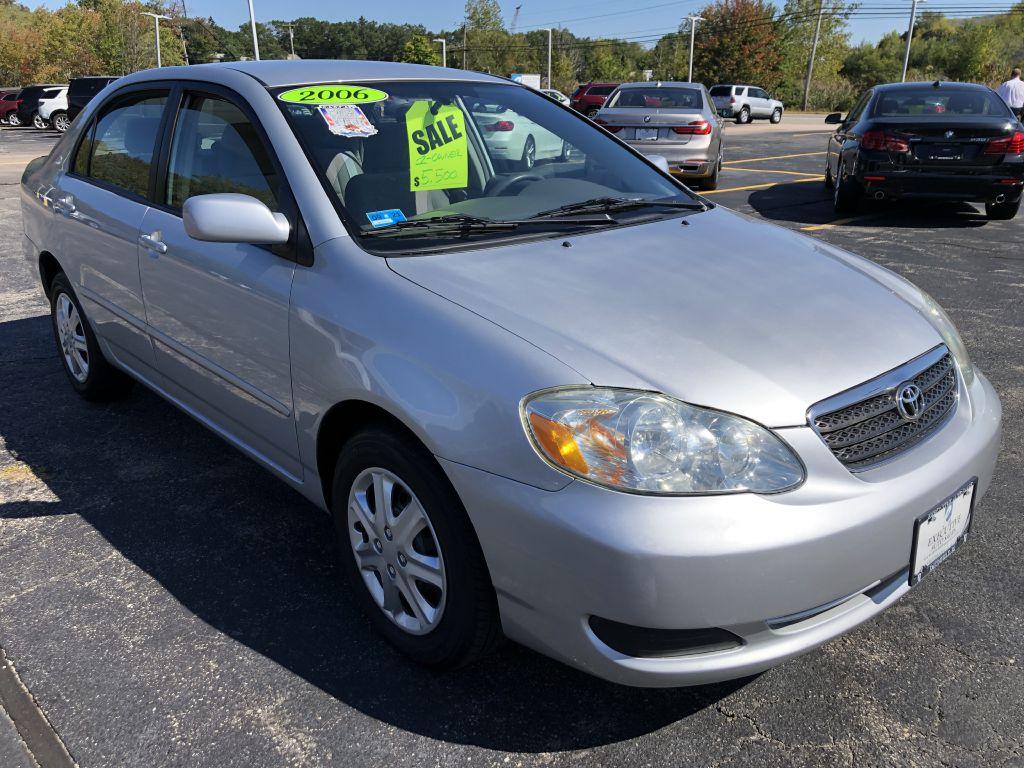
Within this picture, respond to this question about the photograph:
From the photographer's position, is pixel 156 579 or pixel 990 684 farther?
pixel 156 579

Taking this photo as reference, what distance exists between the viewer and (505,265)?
2.37 m

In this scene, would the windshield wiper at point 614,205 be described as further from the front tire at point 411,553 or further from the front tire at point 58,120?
the front tire at point 58,120

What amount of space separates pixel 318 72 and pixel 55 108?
30.2 meters

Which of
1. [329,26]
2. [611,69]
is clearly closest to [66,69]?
[611,69]

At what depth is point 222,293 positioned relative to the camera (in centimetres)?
276

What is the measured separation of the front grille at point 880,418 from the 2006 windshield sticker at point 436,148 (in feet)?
4.95

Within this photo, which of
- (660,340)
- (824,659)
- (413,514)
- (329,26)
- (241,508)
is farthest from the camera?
(329,26)

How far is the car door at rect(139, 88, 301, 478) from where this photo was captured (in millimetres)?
2582

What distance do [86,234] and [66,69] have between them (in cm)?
6044

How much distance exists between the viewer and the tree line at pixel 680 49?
53562 mm

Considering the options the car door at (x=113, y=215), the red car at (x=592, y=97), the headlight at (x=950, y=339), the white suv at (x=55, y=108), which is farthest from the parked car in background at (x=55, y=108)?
the headlight at (x=950, y=339)

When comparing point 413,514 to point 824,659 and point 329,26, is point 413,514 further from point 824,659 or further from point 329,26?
point 329,26

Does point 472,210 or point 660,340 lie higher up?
point 472,210

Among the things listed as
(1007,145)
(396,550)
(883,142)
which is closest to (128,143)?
(396,550)
